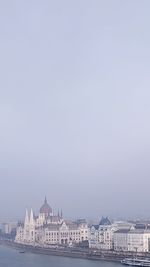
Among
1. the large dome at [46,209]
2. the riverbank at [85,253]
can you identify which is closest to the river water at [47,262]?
the riverbank at [85,253]

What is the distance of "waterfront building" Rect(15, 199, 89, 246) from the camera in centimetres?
2895

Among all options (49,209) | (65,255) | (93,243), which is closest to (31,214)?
(49,209)

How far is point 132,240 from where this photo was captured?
2270 centimetres

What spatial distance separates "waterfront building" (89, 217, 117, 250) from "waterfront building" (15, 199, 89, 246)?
75.3 inches

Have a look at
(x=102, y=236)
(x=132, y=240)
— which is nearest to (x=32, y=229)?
(x=102, y=236)

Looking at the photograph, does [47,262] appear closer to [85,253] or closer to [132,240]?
[85,253]

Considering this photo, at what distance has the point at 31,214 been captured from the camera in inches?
1276

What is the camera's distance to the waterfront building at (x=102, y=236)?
24438 mm

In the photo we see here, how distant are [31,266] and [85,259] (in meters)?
3.48

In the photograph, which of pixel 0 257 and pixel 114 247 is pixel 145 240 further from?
pixel 0 257

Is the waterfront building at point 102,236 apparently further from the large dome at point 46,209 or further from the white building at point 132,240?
the large dome at point 46,209

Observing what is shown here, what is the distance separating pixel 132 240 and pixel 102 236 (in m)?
2.65

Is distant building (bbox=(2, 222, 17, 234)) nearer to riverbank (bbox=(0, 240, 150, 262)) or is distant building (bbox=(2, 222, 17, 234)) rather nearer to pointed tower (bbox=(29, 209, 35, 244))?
pointed tower (bbox=(29, 209, 35, 244))

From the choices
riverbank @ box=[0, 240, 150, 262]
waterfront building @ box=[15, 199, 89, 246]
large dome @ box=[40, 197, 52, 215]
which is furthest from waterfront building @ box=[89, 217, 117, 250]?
large dome @ box=[40, 197, 52, 215]
